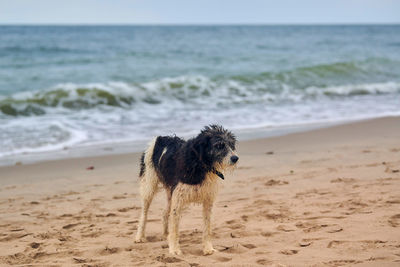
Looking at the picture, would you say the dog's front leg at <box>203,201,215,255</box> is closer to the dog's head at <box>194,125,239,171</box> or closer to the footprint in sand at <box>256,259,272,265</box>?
the dog's head at <box>194,125,239,171</box>

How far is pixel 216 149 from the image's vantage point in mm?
4949

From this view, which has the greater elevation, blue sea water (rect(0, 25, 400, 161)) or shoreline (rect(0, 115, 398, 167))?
blue sea water (rect(0, 25, 400, 161))

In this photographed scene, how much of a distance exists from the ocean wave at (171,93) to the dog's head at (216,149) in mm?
11728

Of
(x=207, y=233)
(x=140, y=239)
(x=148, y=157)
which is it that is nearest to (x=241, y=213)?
(x=207, y=233)

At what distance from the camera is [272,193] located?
7.51 m

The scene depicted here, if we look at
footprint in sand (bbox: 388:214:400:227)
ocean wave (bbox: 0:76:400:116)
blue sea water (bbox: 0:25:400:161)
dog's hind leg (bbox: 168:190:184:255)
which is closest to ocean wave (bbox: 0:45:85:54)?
blue sea water (bbox: 0:25:400:161)

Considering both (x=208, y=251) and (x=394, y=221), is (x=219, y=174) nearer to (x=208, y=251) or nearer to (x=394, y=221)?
(x=208, y=251)

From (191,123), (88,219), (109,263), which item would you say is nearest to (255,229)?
(109,263)

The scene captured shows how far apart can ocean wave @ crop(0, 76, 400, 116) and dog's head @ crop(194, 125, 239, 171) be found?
38.5 feet

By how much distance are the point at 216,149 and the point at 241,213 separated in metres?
1.94

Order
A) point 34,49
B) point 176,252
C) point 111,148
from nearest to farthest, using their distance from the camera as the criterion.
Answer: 1. point 176,252
2. point 111,148
3. point 34,49

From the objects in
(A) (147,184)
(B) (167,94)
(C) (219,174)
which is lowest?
(A) (147,184)

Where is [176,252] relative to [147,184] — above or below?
below

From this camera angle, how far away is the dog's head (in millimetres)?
4906
